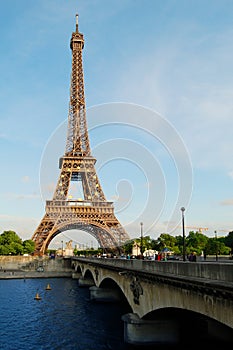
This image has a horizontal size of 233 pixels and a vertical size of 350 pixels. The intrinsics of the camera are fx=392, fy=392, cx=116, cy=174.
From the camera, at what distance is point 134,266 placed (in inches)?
1176

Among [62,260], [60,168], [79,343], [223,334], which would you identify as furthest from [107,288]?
[60,168]

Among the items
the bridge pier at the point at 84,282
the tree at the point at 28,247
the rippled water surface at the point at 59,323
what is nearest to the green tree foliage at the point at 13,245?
the tree at the point at 28,247

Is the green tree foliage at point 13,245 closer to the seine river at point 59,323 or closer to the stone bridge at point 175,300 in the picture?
the seine river at point 59,323

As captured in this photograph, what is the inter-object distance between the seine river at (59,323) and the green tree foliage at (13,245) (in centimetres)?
6096

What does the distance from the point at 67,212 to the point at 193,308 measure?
86.7 m

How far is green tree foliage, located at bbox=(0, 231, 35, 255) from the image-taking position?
120 meters

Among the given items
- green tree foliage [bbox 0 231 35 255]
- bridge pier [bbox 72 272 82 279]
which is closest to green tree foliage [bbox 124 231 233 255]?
bridge pier [bbox 72 272 82 279]

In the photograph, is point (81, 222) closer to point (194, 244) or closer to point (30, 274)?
point (30, 274)

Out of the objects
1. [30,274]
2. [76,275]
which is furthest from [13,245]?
[76,275]

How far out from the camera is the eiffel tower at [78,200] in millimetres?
100750

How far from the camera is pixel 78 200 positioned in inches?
4291

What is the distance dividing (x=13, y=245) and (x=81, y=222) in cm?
3193

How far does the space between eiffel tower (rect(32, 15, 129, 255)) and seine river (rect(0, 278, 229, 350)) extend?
39.7 m

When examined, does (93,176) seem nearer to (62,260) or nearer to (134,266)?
(62,260)
